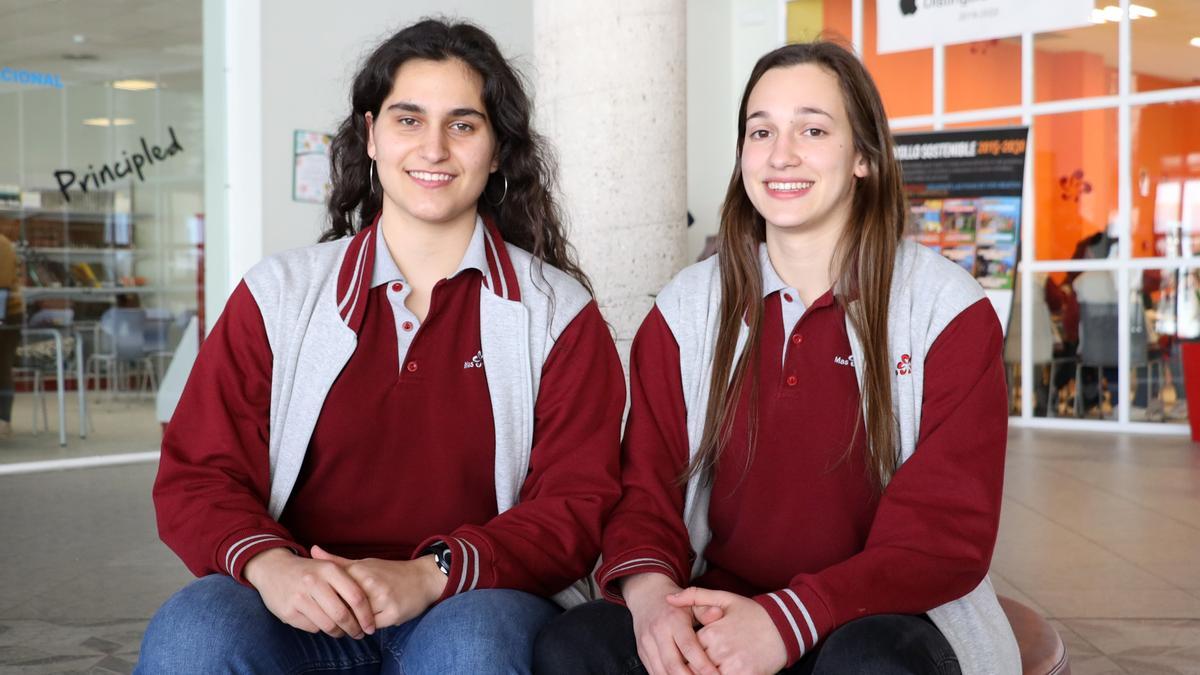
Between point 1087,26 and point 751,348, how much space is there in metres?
7.49

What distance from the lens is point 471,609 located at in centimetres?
159

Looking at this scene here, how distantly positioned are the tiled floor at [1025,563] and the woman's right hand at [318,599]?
5.55ft

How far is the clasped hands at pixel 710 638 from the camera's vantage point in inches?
59.6

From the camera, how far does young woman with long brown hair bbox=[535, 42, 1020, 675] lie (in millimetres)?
1573

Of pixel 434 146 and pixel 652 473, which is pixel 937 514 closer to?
pixel 652 473

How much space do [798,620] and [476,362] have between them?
2.16 ft

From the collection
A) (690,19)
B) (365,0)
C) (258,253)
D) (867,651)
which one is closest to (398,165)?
(867,651)

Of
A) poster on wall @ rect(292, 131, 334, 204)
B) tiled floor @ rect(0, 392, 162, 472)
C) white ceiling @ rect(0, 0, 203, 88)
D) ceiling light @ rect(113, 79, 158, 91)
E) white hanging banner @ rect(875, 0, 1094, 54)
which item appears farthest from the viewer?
white hanging banner @ rect(875, 0, 1094, 54)

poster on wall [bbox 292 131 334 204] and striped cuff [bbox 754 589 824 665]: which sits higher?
poster on wall [bbox 292 131 334 204]

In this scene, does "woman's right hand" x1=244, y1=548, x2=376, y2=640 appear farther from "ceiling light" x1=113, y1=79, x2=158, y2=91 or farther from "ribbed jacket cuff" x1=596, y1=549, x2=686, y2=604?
"ceiling light" x1=113, y1=79, x2=158, y2=91

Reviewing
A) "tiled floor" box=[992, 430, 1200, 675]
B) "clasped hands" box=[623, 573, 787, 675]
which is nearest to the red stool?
"clasped hands" box=[623, 573, 787, 675]

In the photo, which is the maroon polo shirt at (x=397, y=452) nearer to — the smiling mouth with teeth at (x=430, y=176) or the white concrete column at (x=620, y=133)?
the smiling mouth with teeth at (x=430, y=176)

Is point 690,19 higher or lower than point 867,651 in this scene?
higher

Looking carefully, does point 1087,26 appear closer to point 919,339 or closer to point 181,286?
point 181,286
